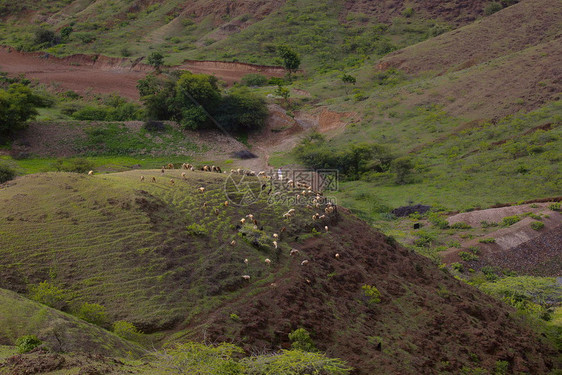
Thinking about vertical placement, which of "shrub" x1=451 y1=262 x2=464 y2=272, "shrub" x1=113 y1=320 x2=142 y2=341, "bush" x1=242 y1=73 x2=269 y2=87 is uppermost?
"bush" x1=242 y1=73 x2=269 y2=87

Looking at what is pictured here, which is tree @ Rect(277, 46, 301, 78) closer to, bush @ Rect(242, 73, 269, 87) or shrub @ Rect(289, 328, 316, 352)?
bush @ Rect(242, 73, 269, 87)

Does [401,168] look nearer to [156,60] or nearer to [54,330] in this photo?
[54,330]

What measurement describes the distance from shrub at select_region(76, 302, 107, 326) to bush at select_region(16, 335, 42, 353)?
197 cm

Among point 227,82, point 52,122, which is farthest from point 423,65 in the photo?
point 52,122

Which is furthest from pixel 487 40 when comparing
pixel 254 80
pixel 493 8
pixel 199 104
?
pixel 199 104

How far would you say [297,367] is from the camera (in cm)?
766

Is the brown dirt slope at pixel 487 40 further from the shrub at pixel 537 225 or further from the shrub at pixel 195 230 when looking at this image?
the shrub at pixel 195 230

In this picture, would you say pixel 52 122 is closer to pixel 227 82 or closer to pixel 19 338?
pixel 227 82

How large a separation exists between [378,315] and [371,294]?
67 centimetres

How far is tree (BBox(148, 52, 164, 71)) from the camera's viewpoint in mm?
61719

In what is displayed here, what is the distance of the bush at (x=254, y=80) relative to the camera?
196ft

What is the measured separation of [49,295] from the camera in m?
9.59

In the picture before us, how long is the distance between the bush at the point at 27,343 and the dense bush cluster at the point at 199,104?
34.9 metres

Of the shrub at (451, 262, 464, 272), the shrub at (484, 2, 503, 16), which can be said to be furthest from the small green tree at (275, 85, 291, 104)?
the shrub at (484, 2, 503, 16)
